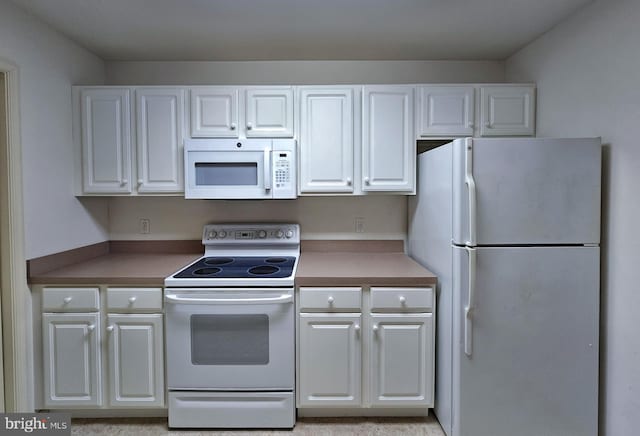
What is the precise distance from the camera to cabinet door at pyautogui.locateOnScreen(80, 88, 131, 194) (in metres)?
2.25

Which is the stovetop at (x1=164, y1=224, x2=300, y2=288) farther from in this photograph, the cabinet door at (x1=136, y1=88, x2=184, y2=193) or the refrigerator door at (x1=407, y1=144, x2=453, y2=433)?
the refrigerator door at (x1=407, y1=144, x2=453, y2=433)

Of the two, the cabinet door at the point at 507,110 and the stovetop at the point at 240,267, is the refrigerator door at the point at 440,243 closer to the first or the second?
the cabinet door at the point at 507,110

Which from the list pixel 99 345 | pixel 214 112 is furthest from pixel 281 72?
pixel 99 345

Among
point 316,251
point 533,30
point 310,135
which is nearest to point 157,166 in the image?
point 310,135

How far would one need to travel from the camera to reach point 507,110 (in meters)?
2.25

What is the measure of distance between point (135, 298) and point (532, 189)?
2141 mm

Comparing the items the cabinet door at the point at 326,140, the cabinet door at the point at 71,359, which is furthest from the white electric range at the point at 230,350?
the cabinet door at the point at 326,140

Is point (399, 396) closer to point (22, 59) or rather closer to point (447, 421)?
point (447, 421)

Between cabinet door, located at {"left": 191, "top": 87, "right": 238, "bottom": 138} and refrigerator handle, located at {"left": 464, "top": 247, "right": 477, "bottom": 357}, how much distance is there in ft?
5.30

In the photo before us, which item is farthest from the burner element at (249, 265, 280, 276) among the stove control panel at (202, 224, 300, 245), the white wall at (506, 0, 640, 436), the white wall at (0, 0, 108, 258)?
the white wall at (506, 0, 640, 436)

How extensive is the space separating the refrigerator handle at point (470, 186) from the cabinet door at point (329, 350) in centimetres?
76

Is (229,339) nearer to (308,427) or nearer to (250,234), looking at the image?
(308,427)

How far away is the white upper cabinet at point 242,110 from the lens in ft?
7.42

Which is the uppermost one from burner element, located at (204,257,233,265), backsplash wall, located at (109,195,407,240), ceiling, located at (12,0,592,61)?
ceiling, located at (12,0,592,61)
